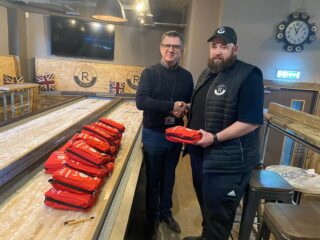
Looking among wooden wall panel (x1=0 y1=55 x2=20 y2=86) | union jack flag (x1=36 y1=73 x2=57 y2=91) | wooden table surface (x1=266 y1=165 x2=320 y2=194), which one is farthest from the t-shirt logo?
union jack flag (x1=36 y1=73 x2=57 y2=91)

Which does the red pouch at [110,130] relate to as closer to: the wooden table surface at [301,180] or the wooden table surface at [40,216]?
the wooden table surface at [40,216]

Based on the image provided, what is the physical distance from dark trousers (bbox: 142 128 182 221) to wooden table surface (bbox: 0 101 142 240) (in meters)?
0.43

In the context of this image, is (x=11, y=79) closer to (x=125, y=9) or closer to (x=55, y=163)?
(x=125, y=9)

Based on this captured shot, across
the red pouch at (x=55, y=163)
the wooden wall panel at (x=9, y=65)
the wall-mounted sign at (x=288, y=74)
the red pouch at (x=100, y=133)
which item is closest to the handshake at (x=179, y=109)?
the red pouch at (x=100, y=133)

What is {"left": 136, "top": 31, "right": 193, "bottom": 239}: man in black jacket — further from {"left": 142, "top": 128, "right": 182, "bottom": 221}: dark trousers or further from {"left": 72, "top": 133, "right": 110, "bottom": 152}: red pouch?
{"left": 72, "top": 133, "right": 110, "bottom": 152}: red pouch

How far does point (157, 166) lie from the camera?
1.99 metres

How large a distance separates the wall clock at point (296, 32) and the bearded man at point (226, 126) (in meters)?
2.54

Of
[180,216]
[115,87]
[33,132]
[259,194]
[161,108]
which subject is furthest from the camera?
[115,87]

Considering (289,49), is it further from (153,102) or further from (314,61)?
(153,102)

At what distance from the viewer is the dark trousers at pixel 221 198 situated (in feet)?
4.94

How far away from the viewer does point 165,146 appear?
1.95 metres

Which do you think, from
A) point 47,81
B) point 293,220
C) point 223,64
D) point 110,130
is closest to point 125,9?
point 47,81

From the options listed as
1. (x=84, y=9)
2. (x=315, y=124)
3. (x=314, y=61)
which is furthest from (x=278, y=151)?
(x=84, y=9)

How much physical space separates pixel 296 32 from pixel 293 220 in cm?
317
